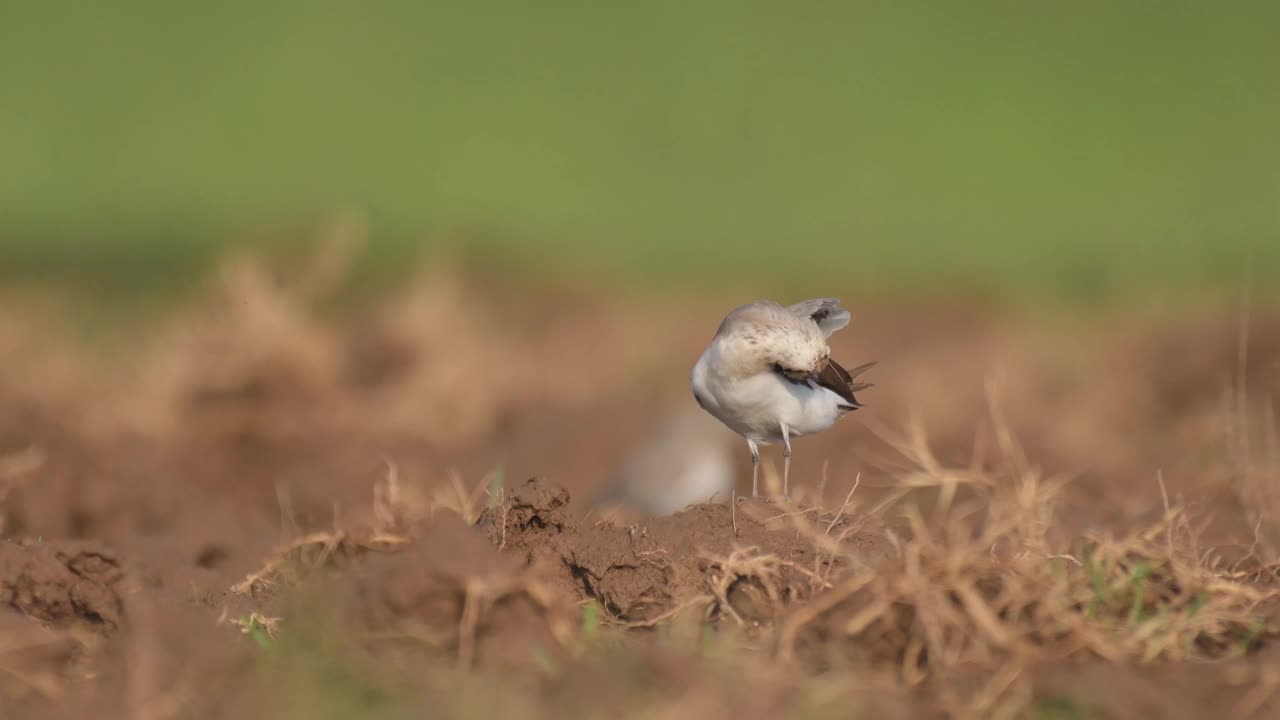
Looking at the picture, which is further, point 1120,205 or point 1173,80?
point 1173,80

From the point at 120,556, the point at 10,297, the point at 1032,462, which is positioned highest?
the point at 10,297

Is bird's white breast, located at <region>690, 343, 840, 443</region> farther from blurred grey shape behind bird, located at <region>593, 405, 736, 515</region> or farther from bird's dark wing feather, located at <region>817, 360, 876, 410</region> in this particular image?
blurred grey shape behind bird, located at <region>593, 405, 736, 515</region>

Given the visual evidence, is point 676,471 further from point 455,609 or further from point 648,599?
point 455,609

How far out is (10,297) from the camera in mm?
13070

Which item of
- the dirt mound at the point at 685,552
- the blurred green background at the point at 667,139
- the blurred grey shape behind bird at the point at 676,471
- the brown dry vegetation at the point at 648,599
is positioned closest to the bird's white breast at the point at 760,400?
the brown dry vegetation at the point at 648,599

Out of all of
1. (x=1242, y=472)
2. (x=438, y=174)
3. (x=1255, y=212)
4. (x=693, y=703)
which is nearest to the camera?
(x=693, y=703)

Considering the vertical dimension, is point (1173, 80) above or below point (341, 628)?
above

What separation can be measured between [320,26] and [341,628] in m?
20.8

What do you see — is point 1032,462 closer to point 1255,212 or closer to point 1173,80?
point 1255,212

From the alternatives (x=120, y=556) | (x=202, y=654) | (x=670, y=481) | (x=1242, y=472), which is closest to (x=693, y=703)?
(x=202, y=654)

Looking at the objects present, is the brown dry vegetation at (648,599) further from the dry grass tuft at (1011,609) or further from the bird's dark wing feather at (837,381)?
the bird's dark wing feather at (837,381)

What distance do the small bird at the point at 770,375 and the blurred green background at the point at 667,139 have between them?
11916 mm

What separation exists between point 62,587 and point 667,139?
18365mm

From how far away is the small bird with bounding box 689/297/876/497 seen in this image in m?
5.34
